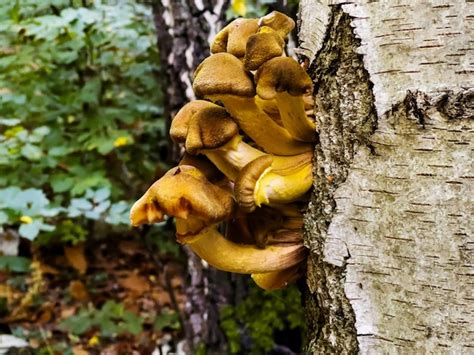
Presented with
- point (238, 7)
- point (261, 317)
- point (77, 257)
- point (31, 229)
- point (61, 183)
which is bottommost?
point (77, 257)

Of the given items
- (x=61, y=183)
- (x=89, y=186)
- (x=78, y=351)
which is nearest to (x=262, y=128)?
(x=89, y=186)

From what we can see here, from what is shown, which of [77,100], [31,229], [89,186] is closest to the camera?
[31,229]

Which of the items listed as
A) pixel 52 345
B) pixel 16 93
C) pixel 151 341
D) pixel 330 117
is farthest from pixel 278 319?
pixel 330 117

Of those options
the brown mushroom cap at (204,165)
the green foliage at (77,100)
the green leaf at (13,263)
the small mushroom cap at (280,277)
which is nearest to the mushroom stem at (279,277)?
the small mushroom cap at (280,277)

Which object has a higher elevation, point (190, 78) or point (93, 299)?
point (190, 78)

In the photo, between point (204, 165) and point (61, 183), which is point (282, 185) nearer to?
point (204, 165)
